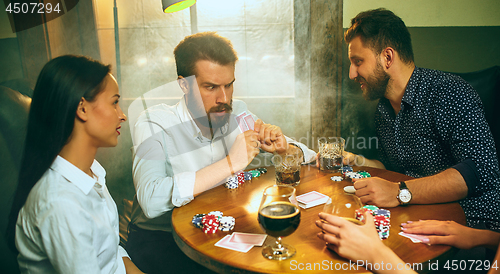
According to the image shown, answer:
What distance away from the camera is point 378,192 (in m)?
1.19

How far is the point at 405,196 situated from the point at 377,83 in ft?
3.03

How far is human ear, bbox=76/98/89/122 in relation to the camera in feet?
3.15

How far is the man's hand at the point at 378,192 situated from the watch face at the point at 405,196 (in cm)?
2

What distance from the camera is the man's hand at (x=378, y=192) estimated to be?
117 centimetres

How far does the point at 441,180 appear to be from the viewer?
1277mm

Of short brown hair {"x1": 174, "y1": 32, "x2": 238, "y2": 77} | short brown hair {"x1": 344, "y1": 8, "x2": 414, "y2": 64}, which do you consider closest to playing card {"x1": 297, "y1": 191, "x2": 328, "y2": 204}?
short brown hair {"x1": 174, "y1": 32, "x2": 238, "y2": 77}

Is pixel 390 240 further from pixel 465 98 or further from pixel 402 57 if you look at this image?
pixel 402 57

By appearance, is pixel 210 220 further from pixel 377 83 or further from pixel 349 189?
pixel 377 83

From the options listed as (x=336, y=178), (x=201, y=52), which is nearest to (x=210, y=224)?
(x=336, y=178)

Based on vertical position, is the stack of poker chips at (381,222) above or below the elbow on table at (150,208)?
above

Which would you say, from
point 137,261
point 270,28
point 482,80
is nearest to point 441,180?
point 482,80

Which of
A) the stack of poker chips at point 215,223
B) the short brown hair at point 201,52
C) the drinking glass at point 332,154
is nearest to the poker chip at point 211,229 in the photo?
the stack of poker chips at point 215,223

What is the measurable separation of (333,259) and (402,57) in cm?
147

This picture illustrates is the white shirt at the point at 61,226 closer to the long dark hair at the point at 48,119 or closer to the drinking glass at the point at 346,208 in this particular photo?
the long dark hair at the point at 48,119
